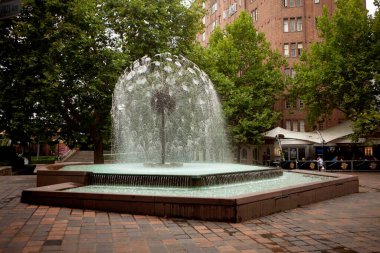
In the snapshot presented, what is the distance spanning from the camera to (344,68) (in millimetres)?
27312

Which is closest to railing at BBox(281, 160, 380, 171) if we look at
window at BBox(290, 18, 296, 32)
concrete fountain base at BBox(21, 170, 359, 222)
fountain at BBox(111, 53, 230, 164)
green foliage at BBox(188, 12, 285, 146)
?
green foliage at BBox(188, 12, 285, 146)

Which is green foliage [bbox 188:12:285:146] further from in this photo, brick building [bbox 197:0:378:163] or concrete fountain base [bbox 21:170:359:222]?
concrete fountain base [bbox 21:170:359:222]

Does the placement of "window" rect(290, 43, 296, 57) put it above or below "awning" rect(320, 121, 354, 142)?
above

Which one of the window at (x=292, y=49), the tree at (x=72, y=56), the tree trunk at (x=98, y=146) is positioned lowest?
the tree trunk at (x=98, y=146)

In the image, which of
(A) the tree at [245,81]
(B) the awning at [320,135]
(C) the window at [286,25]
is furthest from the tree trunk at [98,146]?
(C) the window at [286,25]

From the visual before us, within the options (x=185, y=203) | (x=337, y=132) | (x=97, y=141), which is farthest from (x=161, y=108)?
(x=337, y=132)

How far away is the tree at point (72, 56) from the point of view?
17625mm

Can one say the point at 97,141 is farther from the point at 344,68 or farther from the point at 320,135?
the point at 344,68

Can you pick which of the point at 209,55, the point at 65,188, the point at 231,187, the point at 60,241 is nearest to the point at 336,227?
the point at 231,187

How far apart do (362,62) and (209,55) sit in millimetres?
11027

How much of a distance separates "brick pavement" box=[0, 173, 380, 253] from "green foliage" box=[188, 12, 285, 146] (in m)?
18.9

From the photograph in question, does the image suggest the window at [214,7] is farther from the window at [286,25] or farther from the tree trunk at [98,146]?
the tree trunk at [98,146]

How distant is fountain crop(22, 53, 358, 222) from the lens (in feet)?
24.9

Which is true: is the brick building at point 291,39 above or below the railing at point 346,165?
above
